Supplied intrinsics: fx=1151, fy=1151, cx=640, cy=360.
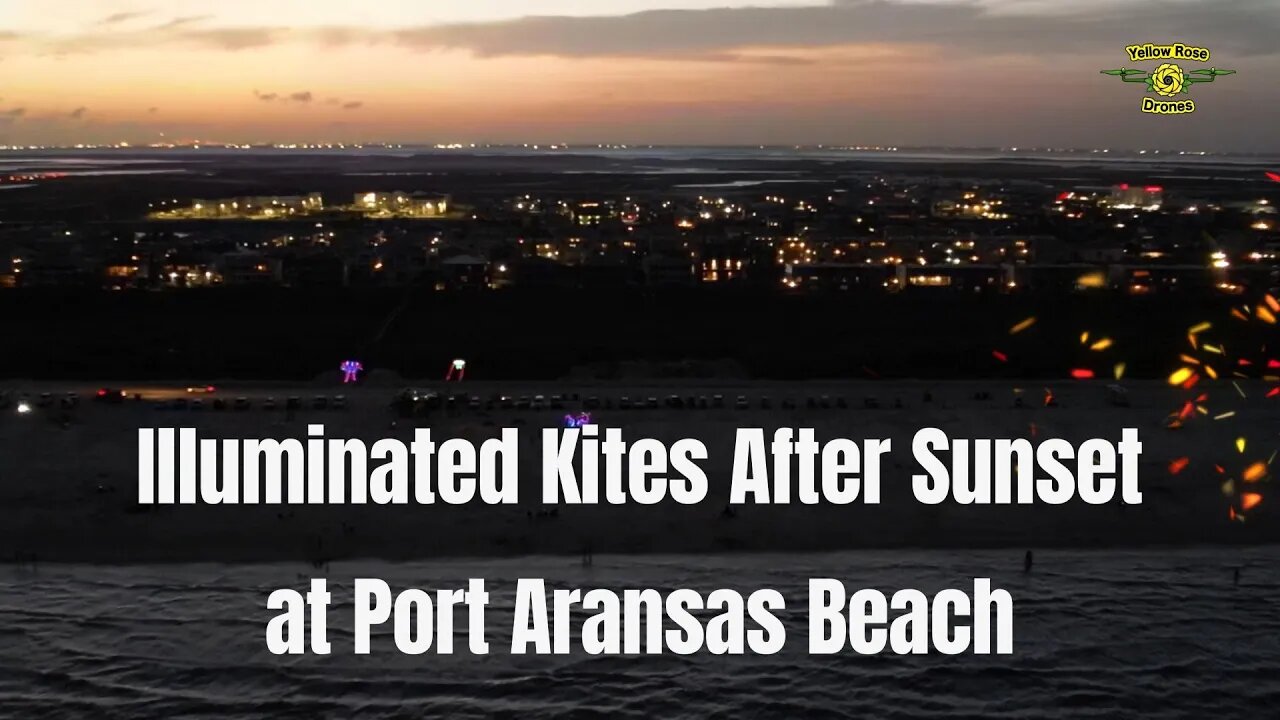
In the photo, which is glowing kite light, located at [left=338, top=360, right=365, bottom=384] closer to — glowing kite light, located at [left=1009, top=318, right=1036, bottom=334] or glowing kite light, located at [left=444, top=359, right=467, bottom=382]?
glowing kite light, located at [left=444, top=359, right=467, bottom=382]

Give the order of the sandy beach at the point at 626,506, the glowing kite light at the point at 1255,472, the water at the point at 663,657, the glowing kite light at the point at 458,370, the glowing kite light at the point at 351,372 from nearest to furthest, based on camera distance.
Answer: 1. the water at the point at 663,657
2. the sandy beach at the point at 626,506
3. the glowing kite light at the point at 1255,472
4. the glowing kite light at the point at 351,372
5. the glowing kite light at the point at 458,370

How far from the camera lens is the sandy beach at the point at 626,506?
860 cm

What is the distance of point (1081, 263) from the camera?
26.3m

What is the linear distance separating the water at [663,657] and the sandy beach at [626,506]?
0.31 metres

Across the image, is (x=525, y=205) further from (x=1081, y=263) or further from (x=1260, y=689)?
(x=1260, y=689)

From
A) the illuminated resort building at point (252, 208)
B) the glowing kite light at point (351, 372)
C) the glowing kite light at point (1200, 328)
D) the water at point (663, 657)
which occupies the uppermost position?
the illuminated resort building at point (252, 208)

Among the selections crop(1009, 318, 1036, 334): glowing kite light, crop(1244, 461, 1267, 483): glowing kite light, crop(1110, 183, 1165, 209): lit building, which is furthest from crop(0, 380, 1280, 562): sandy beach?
crop(1110, 183, 1165, 209): lit building

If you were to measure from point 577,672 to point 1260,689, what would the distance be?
4044 mm

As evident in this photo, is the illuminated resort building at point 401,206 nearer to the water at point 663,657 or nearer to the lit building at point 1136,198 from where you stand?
the lit building at point 1136,198

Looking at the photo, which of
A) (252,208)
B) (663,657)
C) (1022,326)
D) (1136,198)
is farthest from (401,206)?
(663,657)

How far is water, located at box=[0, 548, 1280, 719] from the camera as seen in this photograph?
21.5 ft

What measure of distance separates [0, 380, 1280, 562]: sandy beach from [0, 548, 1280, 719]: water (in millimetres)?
311

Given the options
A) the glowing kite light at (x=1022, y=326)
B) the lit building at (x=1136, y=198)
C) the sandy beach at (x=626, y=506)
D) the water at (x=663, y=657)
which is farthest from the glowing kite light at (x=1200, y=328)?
the lit building at (x=1136, y=198)

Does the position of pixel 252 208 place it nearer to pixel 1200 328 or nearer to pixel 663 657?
pixel 1200 328
